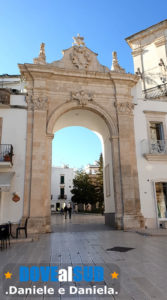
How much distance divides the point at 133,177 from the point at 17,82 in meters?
14.2

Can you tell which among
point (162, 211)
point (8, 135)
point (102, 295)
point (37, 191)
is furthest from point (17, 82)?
point (102, 295)

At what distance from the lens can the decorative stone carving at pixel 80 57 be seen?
44.5 feet

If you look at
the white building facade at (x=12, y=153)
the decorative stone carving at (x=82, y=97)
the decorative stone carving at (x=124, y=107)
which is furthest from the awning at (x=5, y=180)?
the decorative stone carving at (x=124, y=107)

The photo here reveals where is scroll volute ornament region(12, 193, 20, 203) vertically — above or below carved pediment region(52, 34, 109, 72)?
below

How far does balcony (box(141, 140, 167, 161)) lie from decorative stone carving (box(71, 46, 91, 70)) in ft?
20.1

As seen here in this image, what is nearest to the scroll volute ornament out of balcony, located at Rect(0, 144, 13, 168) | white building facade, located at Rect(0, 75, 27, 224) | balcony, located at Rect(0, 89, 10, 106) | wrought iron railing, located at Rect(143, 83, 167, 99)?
white building facade, located at Rect(0, 75, 27, 224)

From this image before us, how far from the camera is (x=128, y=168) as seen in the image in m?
12.1

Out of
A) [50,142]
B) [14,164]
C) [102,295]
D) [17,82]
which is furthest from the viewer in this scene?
[17,82]

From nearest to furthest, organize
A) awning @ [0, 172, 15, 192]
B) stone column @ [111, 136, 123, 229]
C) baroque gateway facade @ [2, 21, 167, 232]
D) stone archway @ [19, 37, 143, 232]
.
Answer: awning @ [0, 172, 15, 192] → stone archway @ [19, 37, 143, 232] → baroque gateway facade @ [2, 21, 167, 232] → stone column @ [111, 136, 123, 229]

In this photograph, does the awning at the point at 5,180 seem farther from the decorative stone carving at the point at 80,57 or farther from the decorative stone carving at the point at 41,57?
the decorative stone carving at the point at 80,57

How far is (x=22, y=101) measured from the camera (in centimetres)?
Answer: 1227

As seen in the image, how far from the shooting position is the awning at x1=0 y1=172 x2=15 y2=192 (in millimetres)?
10000

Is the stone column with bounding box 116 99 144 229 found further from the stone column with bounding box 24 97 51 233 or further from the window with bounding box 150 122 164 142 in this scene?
the stone column with bounding box 24 97 51 233

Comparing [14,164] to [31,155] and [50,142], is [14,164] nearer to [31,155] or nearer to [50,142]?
[31,155]
